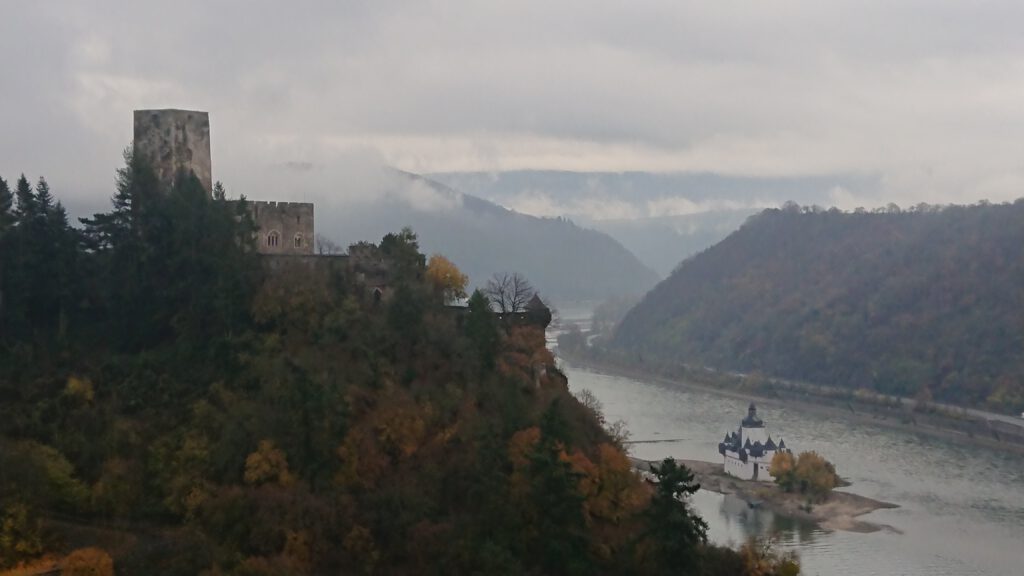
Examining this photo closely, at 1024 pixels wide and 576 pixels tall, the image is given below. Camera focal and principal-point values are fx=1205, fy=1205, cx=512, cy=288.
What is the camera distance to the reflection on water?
23.6 metres

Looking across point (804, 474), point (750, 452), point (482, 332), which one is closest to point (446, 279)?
point (482, 332)

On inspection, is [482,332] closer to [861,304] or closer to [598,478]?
[598,478]

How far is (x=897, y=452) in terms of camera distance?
116 ft

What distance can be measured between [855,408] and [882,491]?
50.9ft

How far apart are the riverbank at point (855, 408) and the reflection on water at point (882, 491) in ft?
3.10

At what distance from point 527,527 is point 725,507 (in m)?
14.8

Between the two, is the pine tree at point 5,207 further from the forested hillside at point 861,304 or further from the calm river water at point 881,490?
the forested hillside at point 861,304

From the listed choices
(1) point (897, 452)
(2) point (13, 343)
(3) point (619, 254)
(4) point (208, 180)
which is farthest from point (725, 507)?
(3) point (619, 254)

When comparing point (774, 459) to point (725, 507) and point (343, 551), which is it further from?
point (343, 551)

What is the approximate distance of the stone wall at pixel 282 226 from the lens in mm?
18078

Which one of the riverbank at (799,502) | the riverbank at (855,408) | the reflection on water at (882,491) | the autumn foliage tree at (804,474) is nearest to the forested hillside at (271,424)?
the reflection on water at (882,491)

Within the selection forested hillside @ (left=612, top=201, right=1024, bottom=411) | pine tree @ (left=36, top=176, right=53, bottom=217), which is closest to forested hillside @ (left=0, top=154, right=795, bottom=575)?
pine tree @ (left=36, top=176, right=53, bottom=217)

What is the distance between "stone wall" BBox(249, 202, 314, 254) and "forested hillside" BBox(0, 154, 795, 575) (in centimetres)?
83

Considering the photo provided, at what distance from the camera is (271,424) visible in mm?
14266
